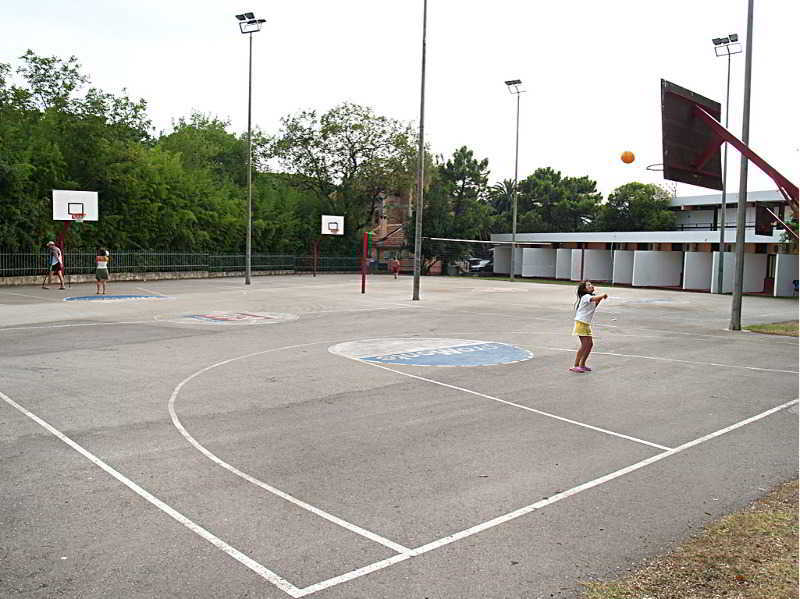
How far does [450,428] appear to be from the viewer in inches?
358

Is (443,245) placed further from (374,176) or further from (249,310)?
(249,310)

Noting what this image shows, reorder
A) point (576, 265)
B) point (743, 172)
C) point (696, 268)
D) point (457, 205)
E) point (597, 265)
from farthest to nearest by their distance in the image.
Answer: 1. point (457, 205)
2. point (576, 265)
3. point (597, 265)
4. point (696, 268)
5. point (743, 172)

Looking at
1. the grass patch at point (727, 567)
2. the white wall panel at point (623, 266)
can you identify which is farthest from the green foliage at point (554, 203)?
the grass patch at point (727, 567)

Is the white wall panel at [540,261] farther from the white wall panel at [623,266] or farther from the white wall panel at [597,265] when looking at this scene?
the white wall panel at [623,266]

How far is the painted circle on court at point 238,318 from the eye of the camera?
806 inches

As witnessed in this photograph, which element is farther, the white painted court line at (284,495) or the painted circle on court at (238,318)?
the painted circle on court at (238,318)

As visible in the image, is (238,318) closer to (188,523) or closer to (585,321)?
(585,321)

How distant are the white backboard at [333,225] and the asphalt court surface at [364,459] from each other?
35.2 metres

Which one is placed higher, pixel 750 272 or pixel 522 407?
pixel 750 272

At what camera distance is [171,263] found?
43812 mm

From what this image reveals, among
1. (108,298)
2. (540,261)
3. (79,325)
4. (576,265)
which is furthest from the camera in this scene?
(540,261)

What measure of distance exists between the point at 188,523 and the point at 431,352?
9.80 metres

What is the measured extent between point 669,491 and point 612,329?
45.7 ft

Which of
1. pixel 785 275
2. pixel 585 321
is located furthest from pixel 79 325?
pixel 785 275
